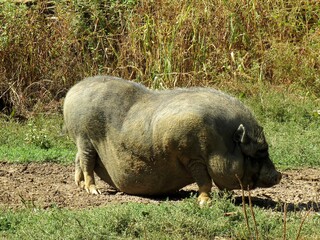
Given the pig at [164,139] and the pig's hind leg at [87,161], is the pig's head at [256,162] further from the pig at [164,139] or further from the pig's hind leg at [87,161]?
the pig's hind leg at [87,161]

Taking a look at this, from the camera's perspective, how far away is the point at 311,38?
559 inches

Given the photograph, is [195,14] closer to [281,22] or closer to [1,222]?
[281,22]

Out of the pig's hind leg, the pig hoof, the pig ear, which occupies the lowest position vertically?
the pig hoof

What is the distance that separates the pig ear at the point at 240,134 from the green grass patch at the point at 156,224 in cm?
76

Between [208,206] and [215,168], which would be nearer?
[208,206]

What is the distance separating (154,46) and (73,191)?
17.0 ft

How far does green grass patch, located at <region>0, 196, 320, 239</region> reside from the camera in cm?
671

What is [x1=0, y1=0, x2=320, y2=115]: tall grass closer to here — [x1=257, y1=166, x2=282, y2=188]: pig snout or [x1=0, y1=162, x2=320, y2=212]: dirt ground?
[x1=0, y1=162, x2=320, y2=212]: dirt ground

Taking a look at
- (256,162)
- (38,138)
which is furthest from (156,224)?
(38,138)

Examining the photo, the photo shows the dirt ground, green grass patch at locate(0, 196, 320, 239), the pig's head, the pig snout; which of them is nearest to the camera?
green grass patch at locate(0, 196, 320, 239)

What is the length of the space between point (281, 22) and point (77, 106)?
20.6ft

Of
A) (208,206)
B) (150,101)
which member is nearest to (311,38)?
(150,101)

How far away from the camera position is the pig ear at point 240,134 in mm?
7964

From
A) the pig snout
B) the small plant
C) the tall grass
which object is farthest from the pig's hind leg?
the tall grass
